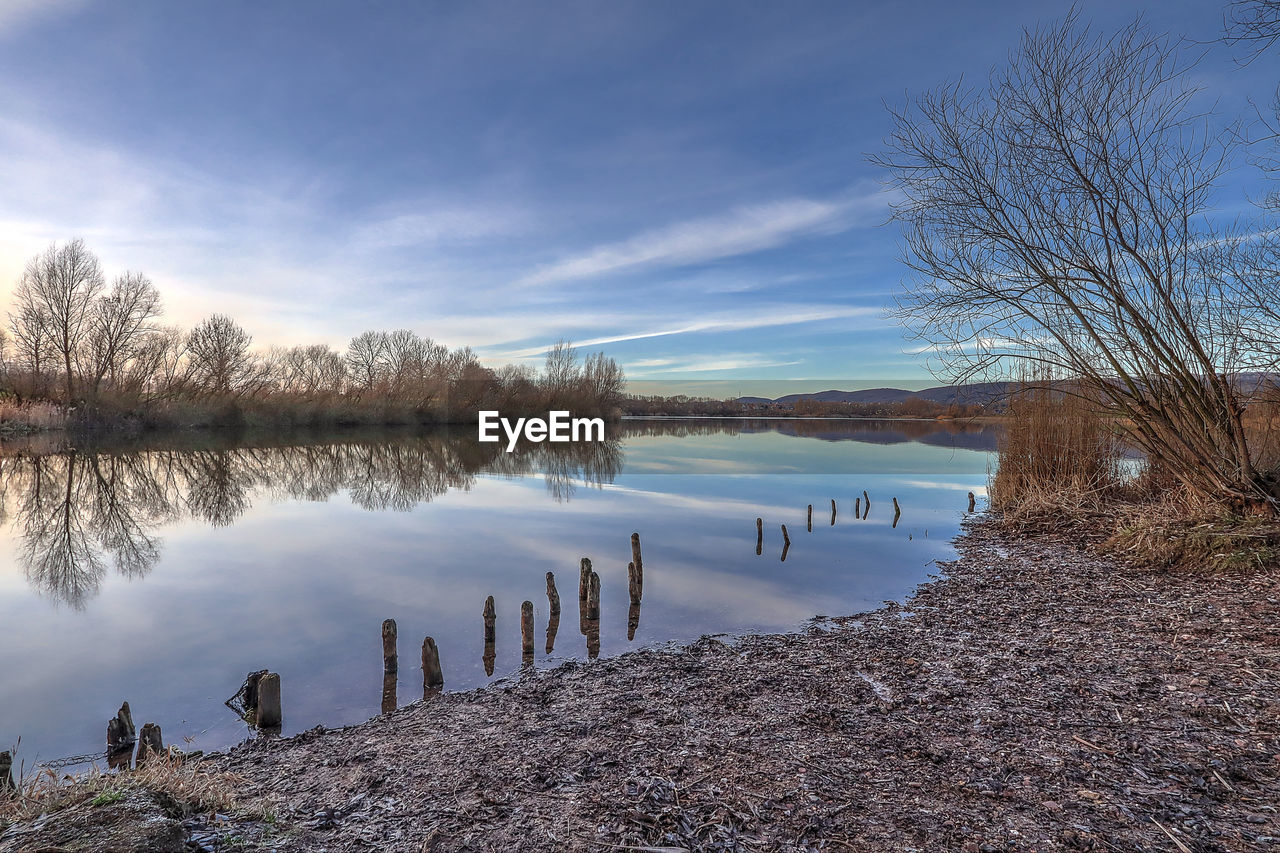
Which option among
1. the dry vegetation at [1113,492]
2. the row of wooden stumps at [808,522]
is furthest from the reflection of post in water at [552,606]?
the dry vegetation at [1113,492]

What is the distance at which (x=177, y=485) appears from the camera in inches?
1016

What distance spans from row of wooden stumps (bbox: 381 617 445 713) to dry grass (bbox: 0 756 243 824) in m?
2.98

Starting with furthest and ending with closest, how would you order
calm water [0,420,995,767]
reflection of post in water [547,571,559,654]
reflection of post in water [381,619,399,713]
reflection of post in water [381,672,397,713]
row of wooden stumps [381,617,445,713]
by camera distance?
reflection of post in water [547,571,559,654], calm water [0,420,995,767], reflection of post in water [381,619,399,713], row of wooden stumps [381,617,445,713], reflection of post in water [381,672,397,713]

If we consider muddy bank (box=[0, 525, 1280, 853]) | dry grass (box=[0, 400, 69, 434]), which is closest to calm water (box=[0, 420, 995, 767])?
muddy bank (box=[0, 525, 1280, 853])

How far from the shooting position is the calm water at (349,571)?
307 inches

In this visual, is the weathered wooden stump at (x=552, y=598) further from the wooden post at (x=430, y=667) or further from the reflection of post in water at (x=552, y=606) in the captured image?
the wooden post at (x=430, y=667)

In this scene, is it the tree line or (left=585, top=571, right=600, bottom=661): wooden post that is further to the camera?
the tree line

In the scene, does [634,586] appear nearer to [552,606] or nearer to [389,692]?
[552,606]

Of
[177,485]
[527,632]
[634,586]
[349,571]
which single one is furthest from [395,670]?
[177,485]

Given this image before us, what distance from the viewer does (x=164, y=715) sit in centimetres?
700

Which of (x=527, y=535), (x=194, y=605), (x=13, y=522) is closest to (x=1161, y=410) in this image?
(x=527, y=535)

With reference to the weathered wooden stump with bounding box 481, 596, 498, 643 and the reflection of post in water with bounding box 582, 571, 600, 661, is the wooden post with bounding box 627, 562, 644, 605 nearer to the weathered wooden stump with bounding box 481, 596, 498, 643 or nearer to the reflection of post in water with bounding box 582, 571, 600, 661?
the reflection of post in water with bounding box 582, 571, 600, 661

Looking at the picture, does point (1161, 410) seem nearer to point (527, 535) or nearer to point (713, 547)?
point (713, 547)

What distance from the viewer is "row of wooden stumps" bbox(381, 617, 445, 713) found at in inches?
281
